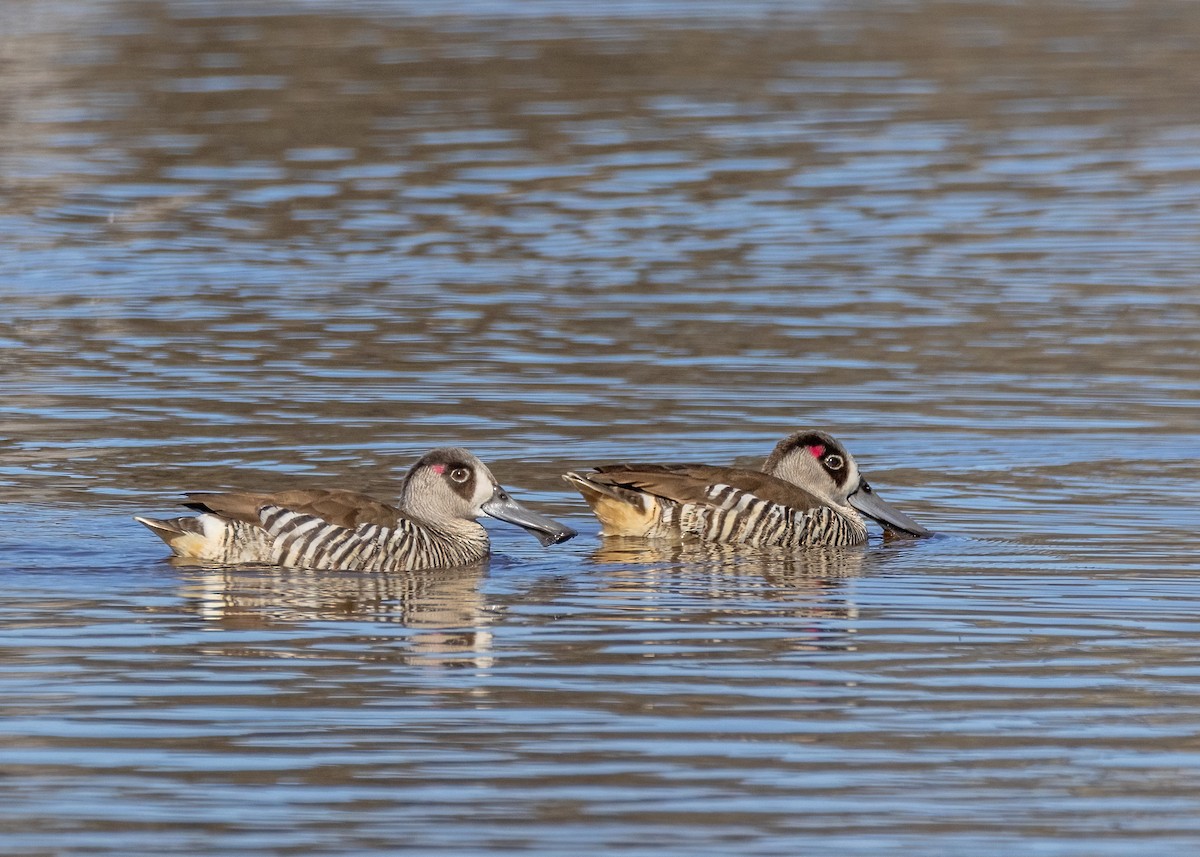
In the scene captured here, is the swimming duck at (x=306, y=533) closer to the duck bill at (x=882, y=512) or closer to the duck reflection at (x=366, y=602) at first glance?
the duck reflection at (x=366, y=602)

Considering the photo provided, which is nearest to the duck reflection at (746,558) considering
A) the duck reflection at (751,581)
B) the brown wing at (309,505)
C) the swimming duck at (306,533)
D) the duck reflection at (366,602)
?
the duck reflection at (751,581)

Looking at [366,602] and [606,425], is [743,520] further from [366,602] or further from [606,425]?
[606,425]

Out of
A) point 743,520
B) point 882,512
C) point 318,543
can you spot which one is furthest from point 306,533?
point 882,512

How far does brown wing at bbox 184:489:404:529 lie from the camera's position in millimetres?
11312

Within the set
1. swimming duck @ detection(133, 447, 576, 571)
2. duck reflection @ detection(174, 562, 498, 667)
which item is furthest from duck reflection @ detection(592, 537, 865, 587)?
swimming duck @ detection(133, 447, 576, 571)

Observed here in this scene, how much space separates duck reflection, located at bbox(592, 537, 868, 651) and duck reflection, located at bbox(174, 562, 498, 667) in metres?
0.74

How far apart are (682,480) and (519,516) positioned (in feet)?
2.81

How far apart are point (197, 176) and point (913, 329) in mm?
9965

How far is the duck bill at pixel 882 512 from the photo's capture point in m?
12.4

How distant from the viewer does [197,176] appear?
25.4 m

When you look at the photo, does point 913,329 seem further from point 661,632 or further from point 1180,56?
point 1180,56

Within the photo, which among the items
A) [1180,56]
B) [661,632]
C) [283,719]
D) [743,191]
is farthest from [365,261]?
[1180,56]

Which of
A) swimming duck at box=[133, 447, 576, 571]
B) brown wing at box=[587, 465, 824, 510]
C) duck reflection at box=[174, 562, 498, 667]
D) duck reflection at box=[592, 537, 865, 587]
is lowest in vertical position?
duck reflection at box=[174, 562, 498, 667]

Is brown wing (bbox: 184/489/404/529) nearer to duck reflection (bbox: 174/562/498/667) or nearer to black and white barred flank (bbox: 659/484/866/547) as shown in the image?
duck reflection (bbox: 174/562/498/667)
